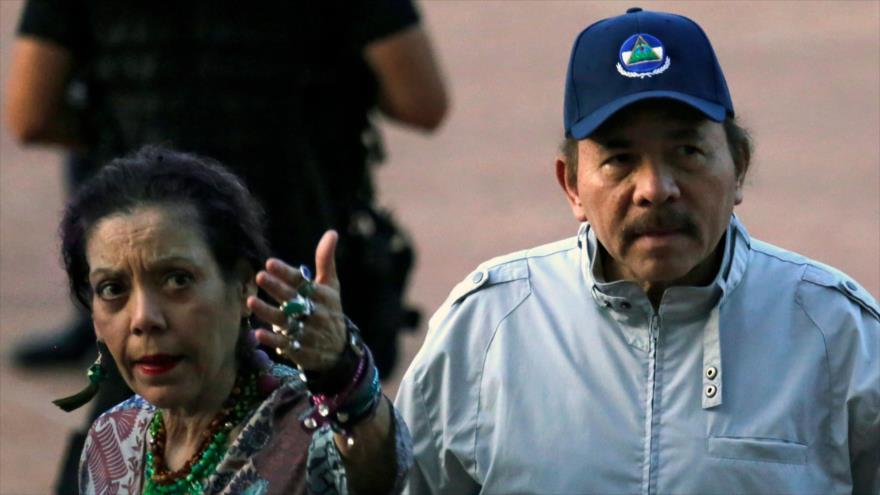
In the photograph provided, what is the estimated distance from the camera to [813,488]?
3.72 meters

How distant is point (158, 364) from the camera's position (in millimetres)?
3590

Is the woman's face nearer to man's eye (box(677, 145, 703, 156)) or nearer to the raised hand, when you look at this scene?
the raised hand

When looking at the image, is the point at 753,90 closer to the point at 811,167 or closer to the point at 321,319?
the point at 811,167

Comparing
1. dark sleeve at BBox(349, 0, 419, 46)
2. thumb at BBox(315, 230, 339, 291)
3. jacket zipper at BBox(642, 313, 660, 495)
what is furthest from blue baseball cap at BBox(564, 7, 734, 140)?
dark sleeve at BBox(349, 0, 419, 46)

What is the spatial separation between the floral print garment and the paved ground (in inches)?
149

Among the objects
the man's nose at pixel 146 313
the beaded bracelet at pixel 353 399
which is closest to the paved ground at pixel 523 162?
the man's nose at pixel 146 313

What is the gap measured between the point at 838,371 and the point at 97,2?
6.85 feet

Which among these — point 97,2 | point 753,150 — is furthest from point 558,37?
point 753,150

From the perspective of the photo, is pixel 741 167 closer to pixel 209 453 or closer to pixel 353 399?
pixel 353 399

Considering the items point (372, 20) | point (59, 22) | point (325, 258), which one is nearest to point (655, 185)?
point (325, 258)

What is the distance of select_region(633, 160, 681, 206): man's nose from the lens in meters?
3.76

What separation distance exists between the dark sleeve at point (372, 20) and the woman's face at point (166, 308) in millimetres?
1544

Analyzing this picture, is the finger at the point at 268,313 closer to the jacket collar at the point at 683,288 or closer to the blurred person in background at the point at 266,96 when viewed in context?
the jacket collar at the point at 683,288

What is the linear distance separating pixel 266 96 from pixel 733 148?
151cm
